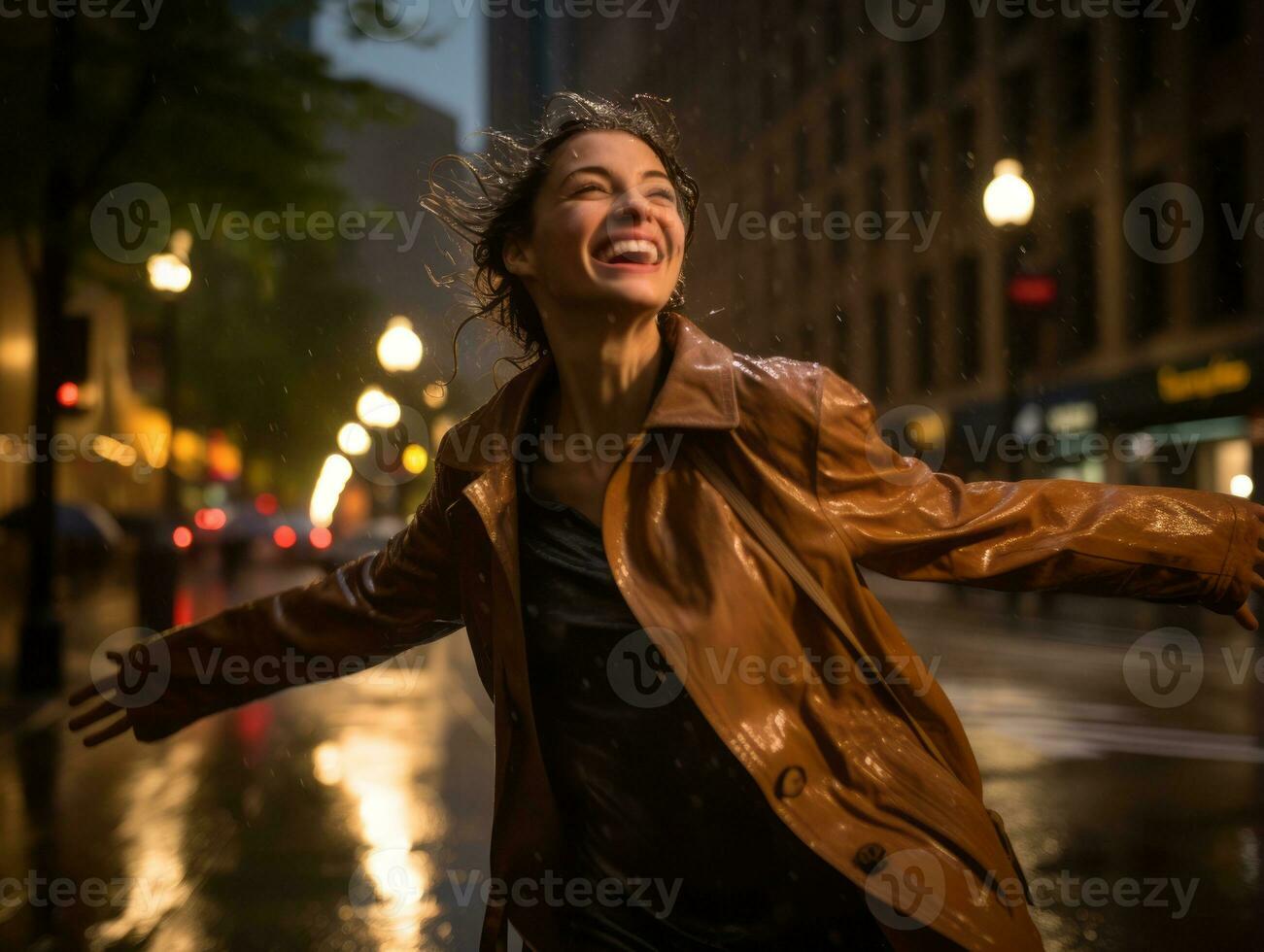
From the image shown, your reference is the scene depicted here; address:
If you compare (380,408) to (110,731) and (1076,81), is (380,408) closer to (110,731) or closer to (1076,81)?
(110,731)

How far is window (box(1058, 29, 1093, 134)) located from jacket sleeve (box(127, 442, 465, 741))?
29.0m

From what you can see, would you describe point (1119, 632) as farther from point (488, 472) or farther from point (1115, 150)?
point (488, 472)

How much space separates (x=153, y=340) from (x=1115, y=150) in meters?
→ 19.3

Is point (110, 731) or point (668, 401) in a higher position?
point (668, 401)

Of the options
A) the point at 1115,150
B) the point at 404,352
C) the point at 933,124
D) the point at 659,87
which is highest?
the point at 659,87

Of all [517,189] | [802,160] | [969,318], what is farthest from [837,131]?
[517,189]

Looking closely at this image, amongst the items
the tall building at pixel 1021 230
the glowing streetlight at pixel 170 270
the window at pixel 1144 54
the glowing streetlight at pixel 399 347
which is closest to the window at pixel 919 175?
the tall building at pixel 1021 230

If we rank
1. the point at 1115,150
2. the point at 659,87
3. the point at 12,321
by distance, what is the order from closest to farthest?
1. the point at 1115,150
2. the point at 12,321
3. the point at 659,87

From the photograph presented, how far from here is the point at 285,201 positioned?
15.1 m

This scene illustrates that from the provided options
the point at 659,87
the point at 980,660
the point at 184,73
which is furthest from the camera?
the point at 659,87

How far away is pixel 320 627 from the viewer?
2.82 m

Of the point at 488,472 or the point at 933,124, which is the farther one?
the point at 933,124

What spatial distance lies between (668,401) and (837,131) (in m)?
41.5

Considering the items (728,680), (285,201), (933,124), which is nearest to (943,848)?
(728,680)
